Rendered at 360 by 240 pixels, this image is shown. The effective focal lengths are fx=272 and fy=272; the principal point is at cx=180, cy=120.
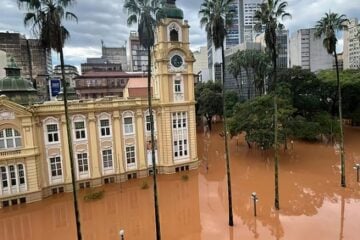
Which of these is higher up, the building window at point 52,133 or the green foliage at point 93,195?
the building window at point 52,133

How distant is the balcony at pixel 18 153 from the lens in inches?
789

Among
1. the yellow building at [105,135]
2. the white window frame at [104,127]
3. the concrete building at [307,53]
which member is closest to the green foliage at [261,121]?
the yellow building at [105,135]

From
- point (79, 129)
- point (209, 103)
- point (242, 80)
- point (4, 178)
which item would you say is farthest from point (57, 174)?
point (242, 80)

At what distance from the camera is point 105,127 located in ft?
80.5

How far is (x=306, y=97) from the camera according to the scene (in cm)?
3891

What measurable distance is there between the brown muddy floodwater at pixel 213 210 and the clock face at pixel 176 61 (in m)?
10.7

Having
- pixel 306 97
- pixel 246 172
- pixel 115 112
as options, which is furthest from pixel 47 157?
pixel 306 97

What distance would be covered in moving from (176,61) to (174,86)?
240 centimetres

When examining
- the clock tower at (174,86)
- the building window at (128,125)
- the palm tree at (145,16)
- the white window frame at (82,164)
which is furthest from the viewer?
the clock tower at (174,86)

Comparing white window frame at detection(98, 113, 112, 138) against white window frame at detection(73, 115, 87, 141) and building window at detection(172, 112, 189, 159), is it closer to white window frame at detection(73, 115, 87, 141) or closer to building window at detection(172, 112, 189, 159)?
white window frame at detection(73, 115, 87, 141)

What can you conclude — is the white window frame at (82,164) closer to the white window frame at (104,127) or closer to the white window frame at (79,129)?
the white window frame at (79,129)

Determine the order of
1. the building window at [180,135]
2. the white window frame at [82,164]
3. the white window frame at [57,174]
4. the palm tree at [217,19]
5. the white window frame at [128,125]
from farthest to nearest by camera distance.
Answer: the building window at [180,135], the white window frame at [128,125], the white window frame at [82,164], the white window frame at [57,174], the palm tree at [217,19]

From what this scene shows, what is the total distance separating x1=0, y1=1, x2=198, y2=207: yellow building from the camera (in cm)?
2069

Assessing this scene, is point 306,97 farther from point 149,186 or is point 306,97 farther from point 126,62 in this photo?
point 126,62
